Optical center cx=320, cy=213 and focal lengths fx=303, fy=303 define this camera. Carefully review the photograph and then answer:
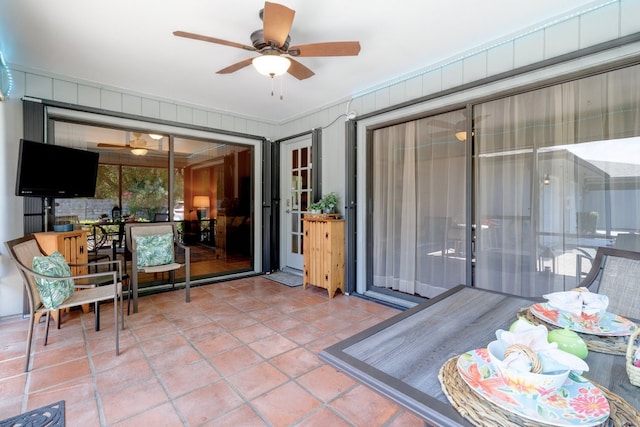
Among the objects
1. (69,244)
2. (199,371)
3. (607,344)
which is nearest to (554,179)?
(607,344)

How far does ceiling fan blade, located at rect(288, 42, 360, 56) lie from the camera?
2.30 m

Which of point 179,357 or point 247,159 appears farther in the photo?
point 247,159

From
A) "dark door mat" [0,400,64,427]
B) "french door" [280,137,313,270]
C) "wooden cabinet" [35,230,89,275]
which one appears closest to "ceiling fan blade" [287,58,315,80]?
"french door" [280,137,313,270]

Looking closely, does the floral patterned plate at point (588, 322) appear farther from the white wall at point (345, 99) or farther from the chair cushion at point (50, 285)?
the chair cushion at point (50, 285)

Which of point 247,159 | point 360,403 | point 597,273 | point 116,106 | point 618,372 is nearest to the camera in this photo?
point 618,372

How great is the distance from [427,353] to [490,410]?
0.91 feet

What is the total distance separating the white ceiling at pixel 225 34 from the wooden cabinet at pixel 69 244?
5.82 ft

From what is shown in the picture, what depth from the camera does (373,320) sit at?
3.17 metres

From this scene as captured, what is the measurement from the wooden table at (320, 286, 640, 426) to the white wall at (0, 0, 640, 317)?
2.25 meters

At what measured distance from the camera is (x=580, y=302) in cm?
120

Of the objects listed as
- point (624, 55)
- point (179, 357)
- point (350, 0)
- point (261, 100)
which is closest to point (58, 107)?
point (261, 100)

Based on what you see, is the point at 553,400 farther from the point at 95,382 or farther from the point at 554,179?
the point at 95,382

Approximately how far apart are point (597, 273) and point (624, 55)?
1629 mm

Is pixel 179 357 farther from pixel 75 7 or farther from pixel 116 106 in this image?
pixel 116 106
